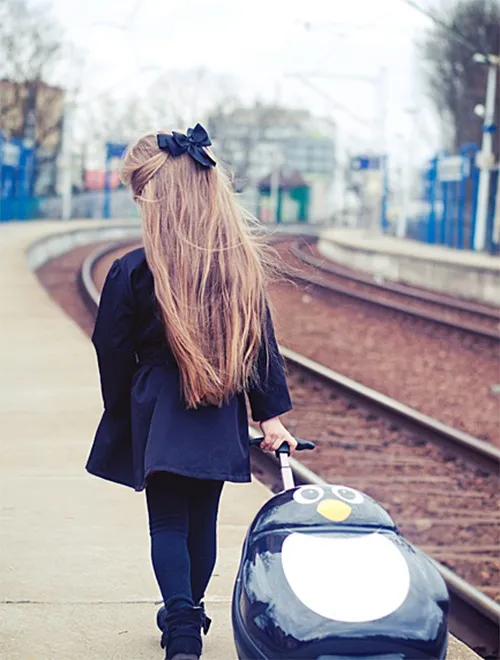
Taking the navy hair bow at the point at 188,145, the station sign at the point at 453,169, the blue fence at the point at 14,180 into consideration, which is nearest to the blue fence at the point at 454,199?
the station sign at the point at 453,169

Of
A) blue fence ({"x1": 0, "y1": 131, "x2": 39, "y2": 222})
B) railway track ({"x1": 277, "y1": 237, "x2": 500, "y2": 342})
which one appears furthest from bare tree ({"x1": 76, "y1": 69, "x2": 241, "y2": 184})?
railway track ({"x1": 277, "y1": 237, "x2": 500, "y2": 342})

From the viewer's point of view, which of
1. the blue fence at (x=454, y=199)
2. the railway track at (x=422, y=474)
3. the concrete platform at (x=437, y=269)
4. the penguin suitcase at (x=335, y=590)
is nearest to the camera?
the penguin suitcase at (x=335, y=590)

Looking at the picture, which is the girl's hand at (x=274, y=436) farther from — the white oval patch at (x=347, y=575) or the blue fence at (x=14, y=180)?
the blue fence at (x=14, y=180)

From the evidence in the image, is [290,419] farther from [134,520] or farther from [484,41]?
[484,41]

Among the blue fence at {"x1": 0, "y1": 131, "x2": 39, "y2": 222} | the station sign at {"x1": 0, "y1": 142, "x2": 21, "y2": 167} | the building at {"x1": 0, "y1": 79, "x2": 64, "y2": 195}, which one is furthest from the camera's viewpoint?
the building at {"x1": 0, "y1": 79, "x2": 64, "y2": 195}

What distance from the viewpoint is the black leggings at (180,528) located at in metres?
3.21

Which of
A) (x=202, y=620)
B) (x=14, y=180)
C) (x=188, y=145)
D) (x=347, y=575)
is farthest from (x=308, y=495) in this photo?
(x=14, y=180)

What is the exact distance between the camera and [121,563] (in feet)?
14.9

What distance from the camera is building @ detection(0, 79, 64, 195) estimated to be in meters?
63.0

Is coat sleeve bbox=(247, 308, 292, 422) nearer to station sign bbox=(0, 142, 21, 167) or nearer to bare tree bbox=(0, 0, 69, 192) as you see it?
station sign bbox=(0, 142, 21, 167)

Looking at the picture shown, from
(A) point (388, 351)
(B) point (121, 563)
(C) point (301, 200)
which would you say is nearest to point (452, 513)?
(B) point (121, 563)

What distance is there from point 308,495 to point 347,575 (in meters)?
0.34

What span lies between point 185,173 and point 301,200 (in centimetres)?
8621

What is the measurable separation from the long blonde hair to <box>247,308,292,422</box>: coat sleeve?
3 centimetres
